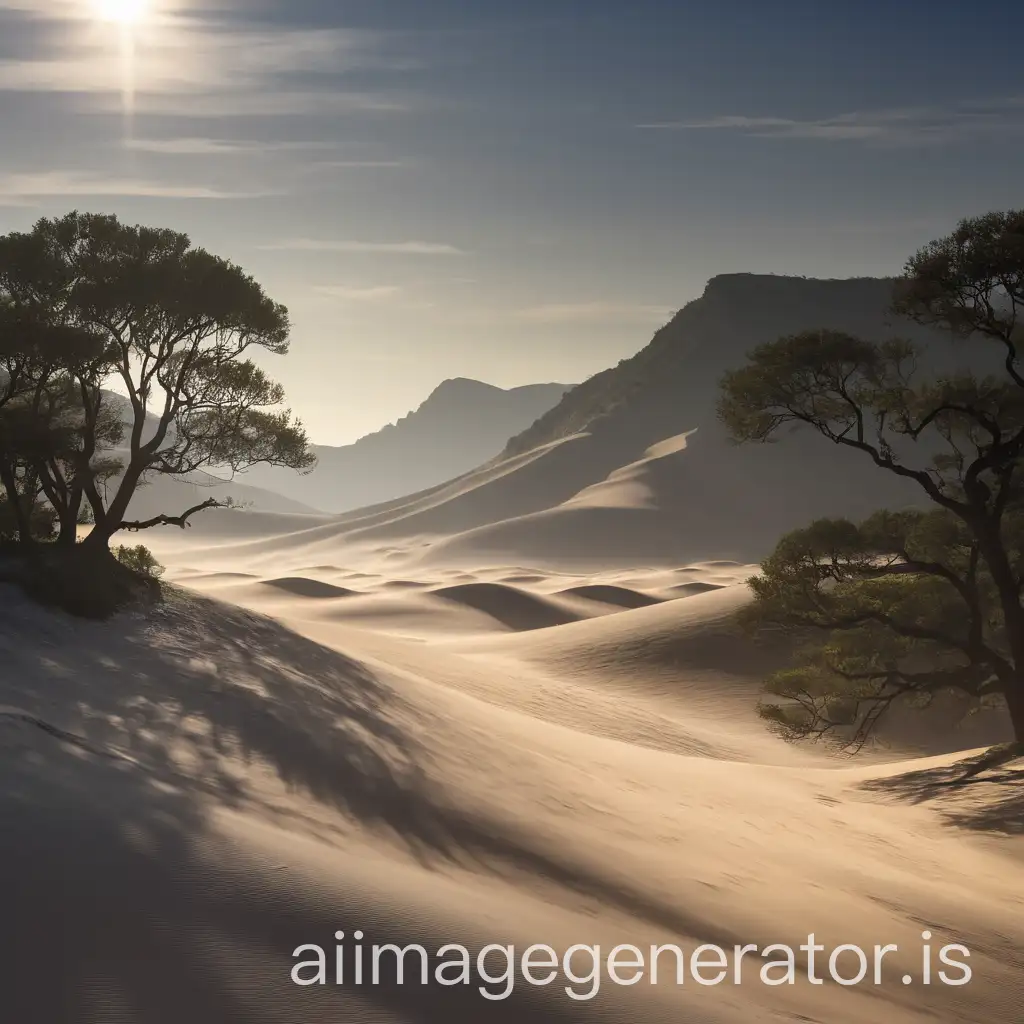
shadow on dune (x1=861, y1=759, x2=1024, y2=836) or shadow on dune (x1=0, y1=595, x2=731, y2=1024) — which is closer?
shadow on dune (x1=0, y1=595, x2=731, y2=1024)

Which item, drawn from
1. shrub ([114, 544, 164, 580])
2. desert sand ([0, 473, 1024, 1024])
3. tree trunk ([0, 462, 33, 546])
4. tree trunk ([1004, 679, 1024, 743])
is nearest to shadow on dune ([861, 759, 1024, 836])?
desert sand ([0, 473, 1024, 1024])

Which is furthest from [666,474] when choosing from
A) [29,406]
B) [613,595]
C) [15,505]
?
[15,505]

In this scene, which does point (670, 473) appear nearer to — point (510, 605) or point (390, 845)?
point (510, 605)

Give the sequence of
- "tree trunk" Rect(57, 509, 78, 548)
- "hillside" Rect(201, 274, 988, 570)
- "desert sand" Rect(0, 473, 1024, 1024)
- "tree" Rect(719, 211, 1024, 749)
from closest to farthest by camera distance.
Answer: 1. "desert sand" Rect(0, 473, 1024, 1024)
2. "tree trunk" Rect(57, 509, 78, 548)
3. "tree" Rect(719, 211, 1024, 749)
4. "hillside" Rect(201, 274, 988, 570)

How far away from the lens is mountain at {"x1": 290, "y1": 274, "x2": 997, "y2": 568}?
10044 cm

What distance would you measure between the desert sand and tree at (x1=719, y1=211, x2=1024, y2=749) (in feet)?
6.24

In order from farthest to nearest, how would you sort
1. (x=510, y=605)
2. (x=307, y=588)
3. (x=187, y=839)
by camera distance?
(x=307, y=588) → (x=510, y=605) → (x=187, y=839)

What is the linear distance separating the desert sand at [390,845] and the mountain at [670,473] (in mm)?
78718

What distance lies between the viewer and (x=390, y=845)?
7406 millimetres

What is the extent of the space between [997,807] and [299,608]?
3693 centimetres

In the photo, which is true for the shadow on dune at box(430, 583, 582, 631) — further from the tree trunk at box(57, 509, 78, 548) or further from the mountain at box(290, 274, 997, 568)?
the mountain at box(290, 274, 997, 568)

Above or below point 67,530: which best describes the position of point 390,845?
below

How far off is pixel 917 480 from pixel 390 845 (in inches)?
489

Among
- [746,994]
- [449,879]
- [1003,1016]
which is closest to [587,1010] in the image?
[746,994]
